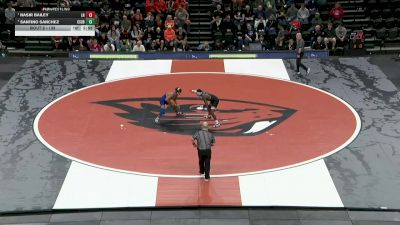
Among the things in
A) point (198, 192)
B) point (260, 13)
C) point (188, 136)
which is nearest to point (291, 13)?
point (260, 13)

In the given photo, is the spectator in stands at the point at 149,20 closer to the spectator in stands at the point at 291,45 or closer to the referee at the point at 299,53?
the spectator in stands at the point at 291,45

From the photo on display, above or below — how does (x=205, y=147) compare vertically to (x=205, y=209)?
above

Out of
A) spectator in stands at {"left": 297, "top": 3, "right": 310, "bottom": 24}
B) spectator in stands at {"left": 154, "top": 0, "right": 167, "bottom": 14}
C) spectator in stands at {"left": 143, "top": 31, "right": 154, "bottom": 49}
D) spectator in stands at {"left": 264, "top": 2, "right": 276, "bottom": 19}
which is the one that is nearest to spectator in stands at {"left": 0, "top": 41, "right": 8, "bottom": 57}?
spectator in stands at {"left": 143, "top": 31, "right": 154, "bottom": 49}

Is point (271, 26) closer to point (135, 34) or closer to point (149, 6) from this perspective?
point (149, 6)

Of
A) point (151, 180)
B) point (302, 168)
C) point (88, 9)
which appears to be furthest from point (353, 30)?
point (151, 180)

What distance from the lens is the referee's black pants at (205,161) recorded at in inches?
607

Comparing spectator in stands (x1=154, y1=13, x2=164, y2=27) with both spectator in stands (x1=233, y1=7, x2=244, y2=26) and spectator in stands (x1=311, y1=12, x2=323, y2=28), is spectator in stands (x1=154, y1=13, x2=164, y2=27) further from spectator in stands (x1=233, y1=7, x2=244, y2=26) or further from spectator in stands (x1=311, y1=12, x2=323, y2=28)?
spectator in stands (x1=311, y1=12, x2=323, y2=28)

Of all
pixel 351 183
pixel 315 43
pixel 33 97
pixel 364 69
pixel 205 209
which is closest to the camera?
pixel 205 209

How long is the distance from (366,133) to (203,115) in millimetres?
4937

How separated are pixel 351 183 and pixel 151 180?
4777 mm

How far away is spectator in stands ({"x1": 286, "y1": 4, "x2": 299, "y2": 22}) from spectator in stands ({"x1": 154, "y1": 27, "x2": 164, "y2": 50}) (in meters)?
5.59

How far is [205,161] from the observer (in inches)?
612

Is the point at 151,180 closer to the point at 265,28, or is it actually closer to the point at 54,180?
the point at 54,180

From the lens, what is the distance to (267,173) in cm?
1623
